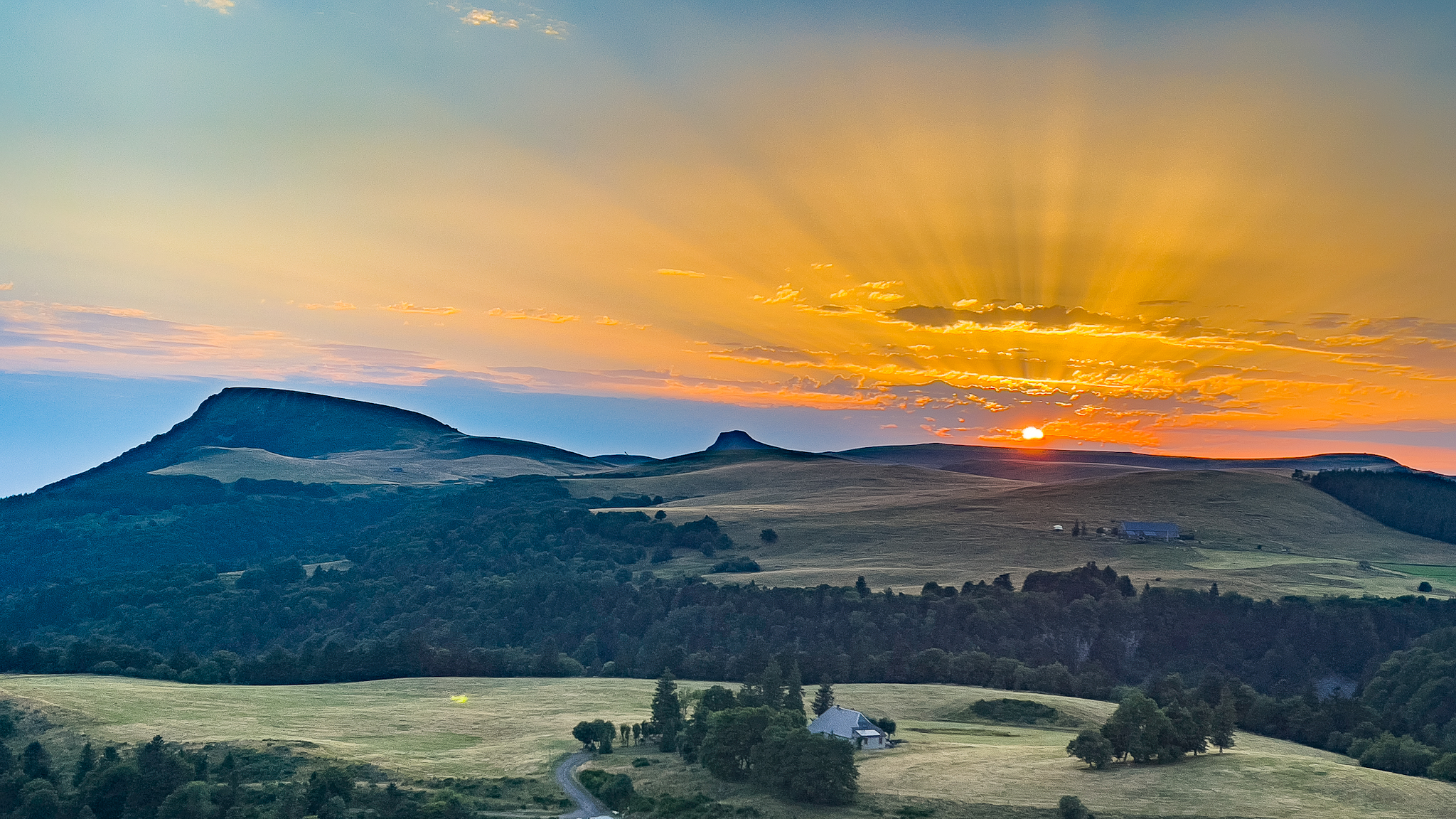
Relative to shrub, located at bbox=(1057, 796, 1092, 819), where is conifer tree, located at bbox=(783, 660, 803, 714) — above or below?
above

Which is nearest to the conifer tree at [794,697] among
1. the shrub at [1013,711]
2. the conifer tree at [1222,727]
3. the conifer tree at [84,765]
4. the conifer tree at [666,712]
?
the conifer tree at [666,712]

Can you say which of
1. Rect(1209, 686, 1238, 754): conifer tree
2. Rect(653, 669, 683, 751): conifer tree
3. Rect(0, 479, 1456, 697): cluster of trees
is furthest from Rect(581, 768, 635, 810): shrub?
Rect(0, 479, 1456, 697): cluster of trees

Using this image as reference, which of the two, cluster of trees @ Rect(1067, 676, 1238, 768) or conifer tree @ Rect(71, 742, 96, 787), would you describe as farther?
conifer tree @ Rect(71, 742, 96, 787)

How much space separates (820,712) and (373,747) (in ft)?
144

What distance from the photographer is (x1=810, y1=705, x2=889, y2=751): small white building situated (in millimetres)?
102625

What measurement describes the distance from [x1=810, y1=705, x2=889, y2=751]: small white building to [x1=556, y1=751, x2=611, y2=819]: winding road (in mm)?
21599

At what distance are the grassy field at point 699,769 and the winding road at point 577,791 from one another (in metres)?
1.89

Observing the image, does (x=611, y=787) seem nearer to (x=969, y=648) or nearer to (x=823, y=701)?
(x=823, y=701)

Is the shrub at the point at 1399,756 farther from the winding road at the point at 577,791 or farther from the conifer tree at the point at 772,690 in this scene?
the winding road at the point at 577,791

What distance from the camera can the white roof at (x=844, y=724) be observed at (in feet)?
338

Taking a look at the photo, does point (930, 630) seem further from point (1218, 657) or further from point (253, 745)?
point (253, 745)

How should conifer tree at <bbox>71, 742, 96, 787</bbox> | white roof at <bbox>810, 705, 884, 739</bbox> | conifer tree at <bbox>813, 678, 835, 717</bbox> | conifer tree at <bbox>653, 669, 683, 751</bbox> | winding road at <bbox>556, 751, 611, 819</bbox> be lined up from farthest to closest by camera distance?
conifer tree at <bbox>813, 678, 835, 717</bbox> < conifer tree at <bbox>653, 669, 683, 751</bbox> < white roof at <bbox>810, 705, 884, 739</bbox> < conifer tree at <bbox>71, 742, 96, 787</bbox> < winding road at <bbox>556, 751, 611, 819</bbox>

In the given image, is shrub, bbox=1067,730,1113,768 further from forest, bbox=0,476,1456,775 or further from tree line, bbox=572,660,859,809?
forest, bbox=0,476,1456,775

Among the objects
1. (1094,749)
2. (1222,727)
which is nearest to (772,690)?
(1094,749)
